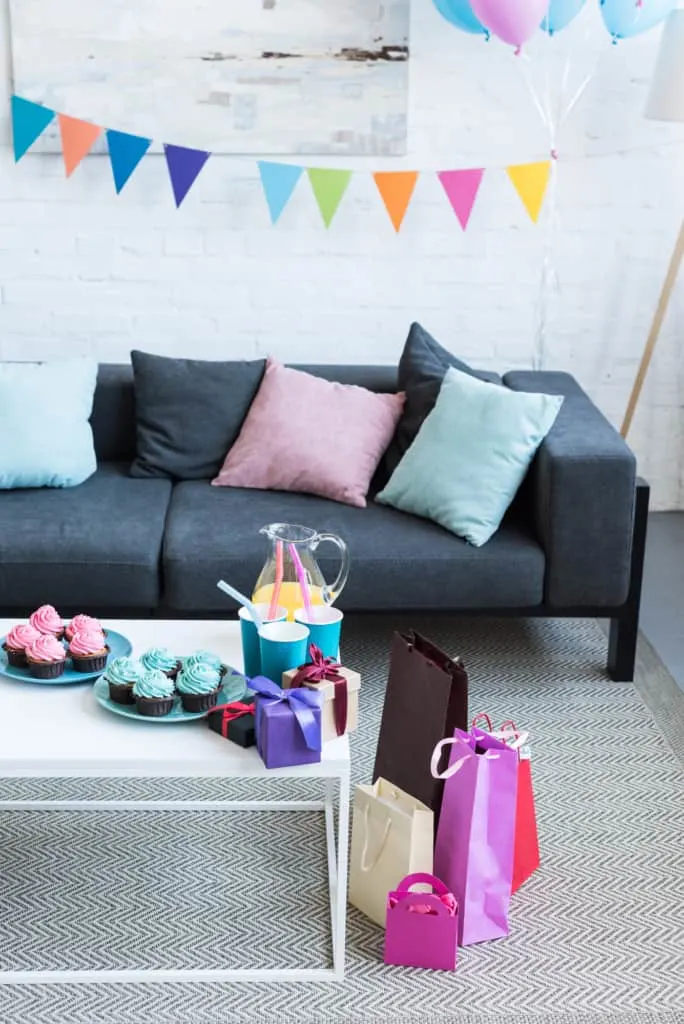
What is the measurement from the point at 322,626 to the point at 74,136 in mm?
2166

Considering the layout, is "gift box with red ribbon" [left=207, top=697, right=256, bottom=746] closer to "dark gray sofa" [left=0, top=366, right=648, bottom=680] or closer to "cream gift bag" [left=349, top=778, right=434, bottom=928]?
"cream gift bag" [left=349, top=778, right=434, bottom=928]

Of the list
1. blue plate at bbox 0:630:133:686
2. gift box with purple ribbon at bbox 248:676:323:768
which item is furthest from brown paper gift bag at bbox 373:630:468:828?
blue plate at bbox 0:630:133:686

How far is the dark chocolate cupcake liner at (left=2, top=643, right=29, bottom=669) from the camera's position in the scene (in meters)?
2.35

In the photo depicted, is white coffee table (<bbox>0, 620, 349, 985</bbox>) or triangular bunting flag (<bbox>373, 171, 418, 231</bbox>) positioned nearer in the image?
white coffee table (<bbox>0, 620, 349, 985</bbox>)

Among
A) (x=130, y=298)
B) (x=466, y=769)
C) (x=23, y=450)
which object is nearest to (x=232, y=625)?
(x=466, y=769)

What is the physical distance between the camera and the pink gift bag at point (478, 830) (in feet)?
7.32

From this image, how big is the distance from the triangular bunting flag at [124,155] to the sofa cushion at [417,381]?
0.97 meters

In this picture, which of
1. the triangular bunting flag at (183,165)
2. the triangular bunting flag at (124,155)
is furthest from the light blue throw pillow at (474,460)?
the triangular bunting flag at (124,155)

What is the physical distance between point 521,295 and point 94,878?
2.38m

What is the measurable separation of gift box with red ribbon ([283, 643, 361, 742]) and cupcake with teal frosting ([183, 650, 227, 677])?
5.3 inches

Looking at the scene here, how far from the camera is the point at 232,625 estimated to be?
102 inches

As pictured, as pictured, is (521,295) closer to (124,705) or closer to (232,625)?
(232,625)

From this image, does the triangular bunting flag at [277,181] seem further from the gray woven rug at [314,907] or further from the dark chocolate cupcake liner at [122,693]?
the dark chocolate cupcake liner at [122,693]

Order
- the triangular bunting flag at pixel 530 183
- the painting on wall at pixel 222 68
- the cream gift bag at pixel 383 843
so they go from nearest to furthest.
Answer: the cream gift bag at pixel 383 843 < the painting on wall at pixel 222 68 < the triangular bunting flag at pixel 530 183
